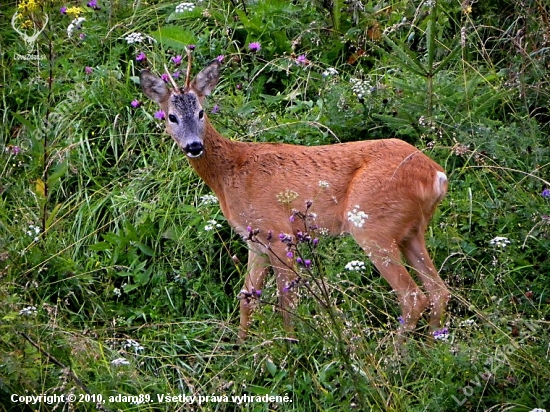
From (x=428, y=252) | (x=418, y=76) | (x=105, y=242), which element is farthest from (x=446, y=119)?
(x=105, y=242)

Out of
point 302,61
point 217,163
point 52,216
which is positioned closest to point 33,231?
point 52,216

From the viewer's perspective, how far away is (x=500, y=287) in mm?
5770

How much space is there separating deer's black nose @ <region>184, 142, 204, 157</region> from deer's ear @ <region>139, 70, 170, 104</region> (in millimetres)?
508

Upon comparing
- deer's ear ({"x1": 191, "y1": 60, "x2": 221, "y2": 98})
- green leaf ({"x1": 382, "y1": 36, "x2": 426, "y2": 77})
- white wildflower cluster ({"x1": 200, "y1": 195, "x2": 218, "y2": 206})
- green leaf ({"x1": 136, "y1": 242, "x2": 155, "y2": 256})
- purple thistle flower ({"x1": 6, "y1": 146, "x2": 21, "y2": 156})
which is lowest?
green leaf ({"x1": 136, "y1": 242, "x2": 155, "y2": 256})

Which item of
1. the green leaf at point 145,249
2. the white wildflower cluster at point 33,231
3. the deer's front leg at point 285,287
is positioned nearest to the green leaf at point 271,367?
the deer's front leg at point 285,287

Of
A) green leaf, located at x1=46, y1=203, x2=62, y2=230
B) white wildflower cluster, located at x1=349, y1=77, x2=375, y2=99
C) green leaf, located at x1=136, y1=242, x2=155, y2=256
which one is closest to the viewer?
green leaf, located at x1=46, y1=203, x2=62, y2=230

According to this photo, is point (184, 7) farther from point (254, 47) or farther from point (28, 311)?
point (28, 311)

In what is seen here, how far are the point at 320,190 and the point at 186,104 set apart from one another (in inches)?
38.1

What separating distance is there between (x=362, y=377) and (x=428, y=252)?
1.69 meters

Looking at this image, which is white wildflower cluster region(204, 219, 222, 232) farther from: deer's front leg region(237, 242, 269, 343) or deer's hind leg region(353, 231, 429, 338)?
deer's hind leg region(353, 231, 429, 338)

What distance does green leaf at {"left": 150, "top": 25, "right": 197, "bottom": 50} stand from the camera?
809 cm

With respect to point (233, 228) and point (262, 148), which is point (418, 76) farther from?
point (233, 228)

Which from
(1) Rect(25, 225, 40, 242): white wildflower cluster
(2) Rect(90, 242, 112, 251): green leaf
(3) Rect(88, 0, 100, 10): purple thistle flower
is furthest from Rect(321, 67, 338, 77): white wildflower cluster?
(1) Rect(25, 225, 40, 242): white wildflower cluster

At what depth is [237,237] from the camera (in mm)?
6836
